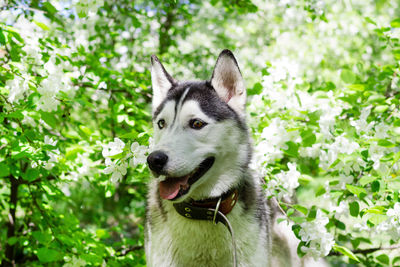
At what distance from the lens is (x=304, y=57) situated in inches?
357

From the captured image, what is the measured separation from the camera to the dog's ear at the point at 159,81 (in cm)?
307

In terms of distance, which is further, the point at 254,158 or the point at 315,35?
the point at 315,35

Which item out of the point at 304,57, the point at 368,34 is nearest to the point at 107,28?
the point at 304,57

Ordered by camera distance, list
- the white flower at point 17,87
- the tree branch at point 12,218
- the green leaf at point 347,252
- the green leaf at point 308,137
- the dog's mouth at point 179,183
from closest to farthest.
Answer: the dog's mouth at point 179,183
the green leaf at point 347,252
the white flower at point 17,87
the green leaf at point 308,137
the tree branch at point 12,218

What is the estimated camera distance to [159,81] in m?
3.13

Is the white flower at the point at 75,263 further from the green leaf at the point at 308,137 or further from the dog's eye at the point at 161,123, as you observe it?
the green leaf at the point at 308,137

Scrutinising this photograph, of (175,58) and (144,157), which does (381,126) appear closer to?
(144,157)

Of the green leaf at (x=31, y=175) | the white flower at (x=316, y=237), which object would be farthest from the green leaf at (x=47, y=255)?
the white flower at (x=316, y=237)

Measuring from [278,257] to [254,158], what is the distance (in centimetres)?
98

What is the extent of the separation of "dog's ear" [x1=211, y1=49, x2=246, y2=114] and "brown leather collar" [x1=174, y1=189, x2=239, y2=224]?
0.68 metres

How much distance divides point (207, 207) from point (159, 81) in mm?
1171

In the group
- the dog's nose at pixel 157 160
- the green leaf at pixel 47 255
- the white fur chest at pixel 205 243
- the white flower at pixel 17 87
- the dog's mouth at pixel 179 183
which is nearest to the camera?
the dog's nose at pixel 157 160

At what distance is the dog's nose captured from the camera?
224 centimetres

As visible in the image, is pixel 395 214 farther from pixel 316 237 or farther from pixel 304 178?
pixel 304 178
